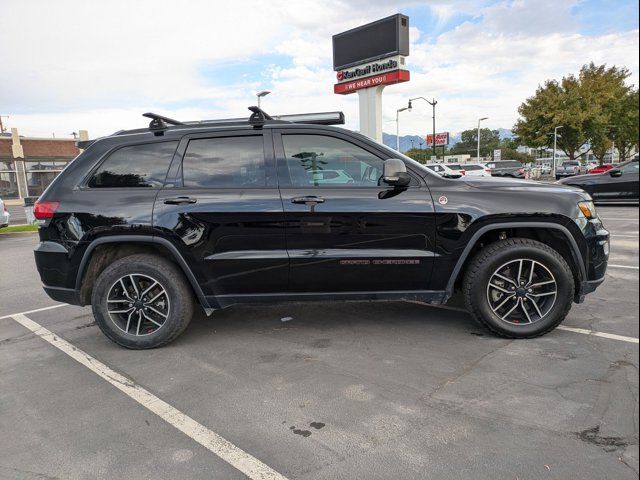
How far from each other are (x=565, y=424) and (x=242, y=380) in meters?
2.14

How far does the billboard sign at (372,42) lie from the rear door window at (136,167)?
20.4 meters

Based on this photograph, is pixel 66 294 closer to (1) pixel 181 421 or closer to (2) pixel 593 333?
(1) pixel 181 421

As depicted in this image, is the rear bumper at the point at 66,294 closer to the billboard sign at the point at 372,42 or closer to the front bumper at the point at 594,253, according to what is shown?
the front bumper at the point at 594,253

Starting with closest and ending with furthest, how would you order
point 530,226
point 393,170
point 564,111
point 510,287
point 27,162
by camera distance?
point 393,170 → point 530,226 → point 510,287 → point 564,111 → point 27,162

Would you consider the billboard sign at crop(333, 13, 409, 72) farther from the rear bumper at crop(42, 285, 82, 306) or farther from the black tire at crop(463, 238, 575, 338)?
the rear bumper at crop(42, 285, 82, 306)

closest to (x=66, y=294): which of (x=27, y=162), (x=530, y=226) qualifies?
(x=530, y=226)

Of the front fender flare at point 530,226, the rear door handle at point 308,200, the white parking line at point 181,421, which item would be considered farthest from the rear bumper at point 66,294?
the front fender flare at point 530,226

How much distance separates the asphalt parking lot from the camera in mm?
2521

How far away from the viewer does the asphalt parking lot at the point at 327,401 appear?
2.52 meters

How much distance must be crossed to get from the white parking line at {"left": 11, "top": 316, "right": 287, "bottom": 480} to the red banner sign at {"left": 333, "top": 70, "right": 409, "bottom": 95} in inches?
824

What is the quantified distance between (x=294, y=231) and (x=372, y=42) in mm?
21785

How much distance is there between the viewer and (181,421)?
299 cm

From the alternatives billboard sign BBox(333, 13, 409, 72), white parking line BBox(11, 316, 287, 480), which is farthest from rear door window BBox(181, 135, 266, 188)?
billboard sign BBox(333, 13, 409, 72)

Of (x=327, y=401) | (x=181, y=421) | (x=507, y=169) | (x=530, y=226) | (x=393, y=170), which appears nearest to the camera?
(x=181, y=421)
